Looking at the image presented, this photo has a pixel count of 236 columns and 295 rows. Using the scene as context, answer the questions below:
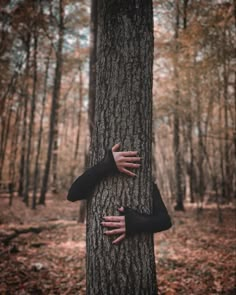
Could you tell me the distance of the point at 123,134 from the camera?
238 centimetres

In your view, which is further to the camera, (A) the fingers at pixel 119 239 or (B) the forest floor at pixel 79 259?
(B) the forest floor at pixel 79 259

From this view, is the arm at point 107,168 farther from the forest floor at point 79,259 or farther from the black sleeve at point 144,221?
the forest floor at point 79,259

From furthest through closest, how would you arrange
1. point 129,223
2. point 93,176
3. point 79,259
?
point 79,259 → point 93,176 → point 129,223

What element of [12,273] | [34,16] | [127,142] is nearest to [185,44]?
[34,16]

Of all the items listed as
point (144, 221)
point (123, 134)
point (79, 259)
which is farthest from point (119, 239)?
point (79, 259)

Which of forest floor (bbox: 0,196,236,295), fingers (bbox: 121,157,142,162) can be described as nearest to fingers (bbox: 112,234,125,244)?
fingers (bbox: 121,157,142,162)

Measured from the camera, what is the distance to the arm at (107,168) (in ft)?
7.52

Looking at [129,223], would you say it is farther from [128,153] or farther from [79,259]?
[79,259]

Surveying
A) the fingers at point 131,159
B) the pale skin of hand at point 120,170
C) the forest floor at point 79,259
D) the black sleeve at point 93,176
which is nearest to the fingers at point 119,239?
the pale skin of hand at point 120,170

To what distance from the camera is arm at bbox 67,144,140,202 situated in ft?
7.52

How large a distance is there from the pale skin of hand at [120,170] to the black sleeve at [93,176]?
54 millimetres

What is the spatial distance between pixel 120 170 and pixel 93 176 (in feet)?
0.85

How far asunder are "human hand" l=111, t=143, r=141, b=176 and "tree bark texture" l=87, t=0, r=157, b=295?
0.07 meters

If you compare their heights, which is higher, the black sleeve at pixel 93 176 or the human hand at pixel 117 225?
the black sleeve at pixel 93 176
